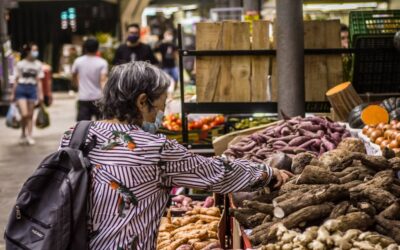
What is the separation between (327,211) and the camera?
4703 mm

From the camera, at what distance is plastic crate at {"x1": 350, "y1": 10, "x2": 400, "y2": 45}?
30.7 feet

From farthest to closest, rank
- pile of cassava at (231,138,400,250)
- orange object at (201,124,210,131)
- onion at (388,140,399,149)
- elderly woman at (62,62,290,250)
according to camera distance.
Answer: orange object at (201,124,210,131)
onion at (388,140,399,149)
pile of cassava at (231,138,400,250)
elderly woman at (62,62,290,250)

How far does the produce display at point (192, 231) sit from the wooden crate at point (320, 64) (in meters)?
2.40

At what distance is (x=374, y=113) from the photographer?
318 inches

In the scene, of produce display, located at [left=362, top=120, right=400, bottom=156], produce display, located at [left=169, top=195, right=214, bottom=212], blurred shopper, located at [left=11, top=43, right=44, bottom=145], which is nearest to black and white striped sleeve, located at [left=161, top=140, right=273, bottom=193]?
produce display, located at [left=362, top=120, right=400, bottom=156]

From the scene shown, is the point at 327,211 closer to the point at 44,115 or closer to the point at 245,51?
the point at 245,51

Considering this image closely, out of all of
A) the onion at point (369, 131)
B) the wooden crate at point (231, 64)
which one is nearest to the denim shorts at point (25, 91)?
the wooden crate at point (231, 64)

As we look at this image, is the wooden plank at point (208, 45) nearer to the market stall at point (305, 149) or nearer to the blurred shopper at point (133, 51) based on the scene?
the market stall at point (305, 149)

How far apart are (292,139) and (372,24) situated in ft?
8.76

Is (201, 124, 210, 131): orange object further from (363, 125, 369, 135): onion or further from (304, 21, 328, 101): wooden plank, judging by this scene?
(363, 125, 369, 135): onion

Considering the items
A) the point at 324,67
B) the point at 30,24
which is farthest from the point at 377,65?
the point at 30,24

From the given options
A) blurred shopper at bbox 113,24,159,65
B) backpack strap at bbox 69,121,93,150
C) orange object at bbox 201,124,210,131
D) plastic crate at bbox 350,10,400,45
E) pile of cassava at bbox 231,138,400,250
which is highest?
plastic crate at bbox 350,10,400,45

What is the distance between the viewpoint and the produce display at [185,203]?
7.74 m

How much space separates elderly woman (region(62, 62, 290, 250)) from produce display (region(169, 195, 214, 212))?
3303 mm
